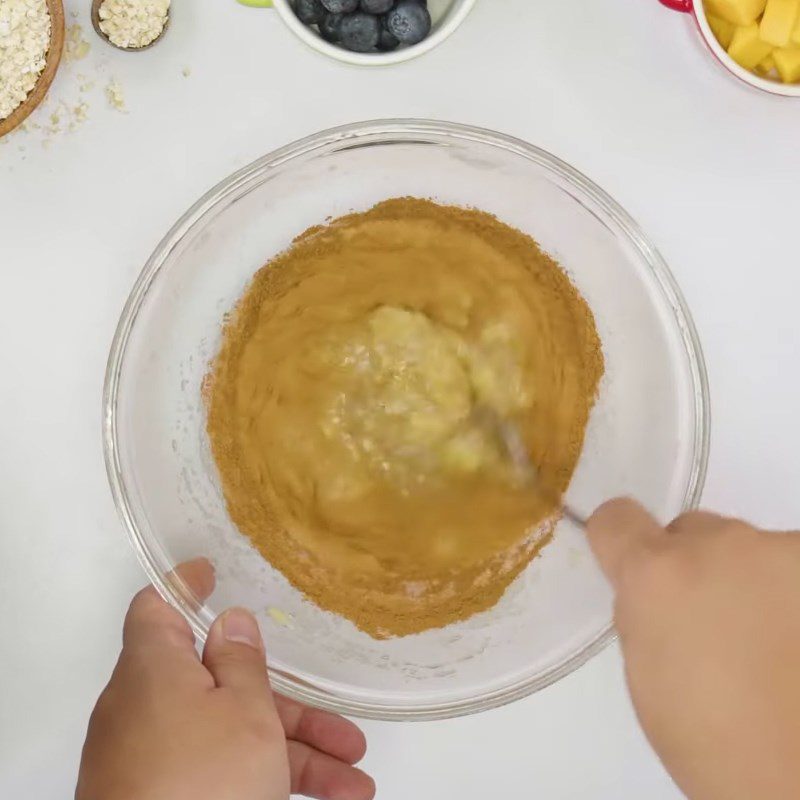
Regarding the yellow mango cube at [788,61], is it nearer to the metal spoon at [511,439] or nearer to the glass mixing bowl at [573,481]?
the glass mixing bowl at [573,481]

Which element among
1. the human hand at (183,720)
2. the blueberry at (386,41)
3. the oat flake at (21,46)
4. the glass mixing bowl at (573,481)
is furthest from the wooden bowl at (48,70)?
the human hand at (183,720)

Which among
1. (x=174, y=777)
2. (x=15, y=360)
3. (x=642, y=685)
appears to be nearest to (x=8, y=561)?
(x=15, y=360)

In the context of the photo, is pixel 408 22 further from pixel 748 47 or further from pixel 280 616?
pixel 280 616

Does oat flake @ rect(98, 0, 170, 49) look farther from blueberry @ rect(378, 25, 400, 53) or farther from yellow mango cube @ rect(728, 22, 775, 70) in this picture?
yellow mango cube @ rect(728, 22, 775, 70)

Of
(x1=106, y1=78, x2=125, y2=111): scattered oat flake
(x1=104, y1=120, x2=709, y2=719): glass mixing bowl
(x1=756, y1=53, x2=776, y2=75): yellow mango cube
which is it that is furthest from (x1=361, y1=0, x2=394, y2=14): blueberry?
(x1=756, y1=53, x2=776, y2=75): yellow mango cube

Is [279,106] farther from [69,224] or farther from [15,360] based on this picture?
[15,360]

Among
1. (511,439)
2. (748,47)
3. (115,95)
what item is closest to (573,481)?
(511,439)
